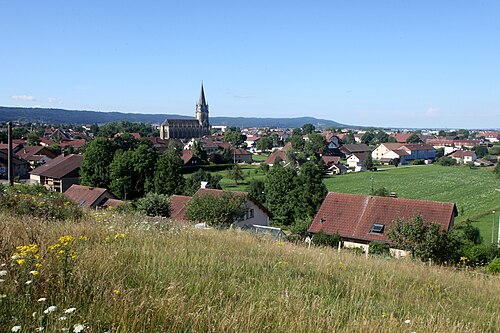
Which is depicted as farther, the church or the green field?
the church

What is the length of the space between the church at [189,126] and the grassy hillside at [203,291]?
15781 cm

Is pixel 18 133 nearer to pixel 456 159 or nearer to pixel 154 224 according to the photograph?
pixel 456 159

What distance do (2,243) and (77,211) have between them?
5.55m

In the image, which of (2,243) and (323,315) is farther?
(2,243)

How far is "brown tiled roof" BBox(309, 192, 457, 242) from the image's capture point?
22719 mm

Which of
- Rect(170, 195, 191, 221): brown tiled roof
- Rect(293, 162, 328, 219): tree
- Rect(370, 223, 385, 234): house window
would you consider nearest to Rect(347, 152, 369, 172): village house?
Rect(293, 162, 328, 219): tree

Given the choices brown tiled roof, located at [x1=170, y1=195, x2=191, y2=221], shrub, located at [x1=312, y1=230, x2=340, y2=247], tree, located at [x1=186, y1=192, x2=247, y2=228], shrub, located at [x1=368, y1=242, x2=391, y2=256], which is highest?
tree, located at [x1=186, y1=192, x2=247, y2=228]

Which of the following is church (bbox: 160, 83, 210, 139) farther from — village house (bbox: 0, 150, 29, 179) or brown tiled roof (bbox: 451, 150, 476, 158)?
village house (bbox: 0, 150, 29, 179)

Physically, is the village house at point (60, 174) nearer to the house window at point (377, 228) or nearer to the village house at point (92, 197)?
the village house at point (92, 197)

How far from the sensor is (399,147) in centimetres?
11156

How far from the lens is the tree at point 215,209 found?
915 inches

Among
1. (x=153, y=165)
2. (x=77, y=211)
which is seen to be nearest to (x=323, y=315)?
(x=77, y=211)

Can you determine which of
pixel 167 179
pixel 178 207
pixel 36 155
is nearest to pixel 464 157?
pixel 167 179

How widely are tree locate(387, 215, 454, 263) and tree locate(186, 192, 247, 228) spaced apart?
8.88m
